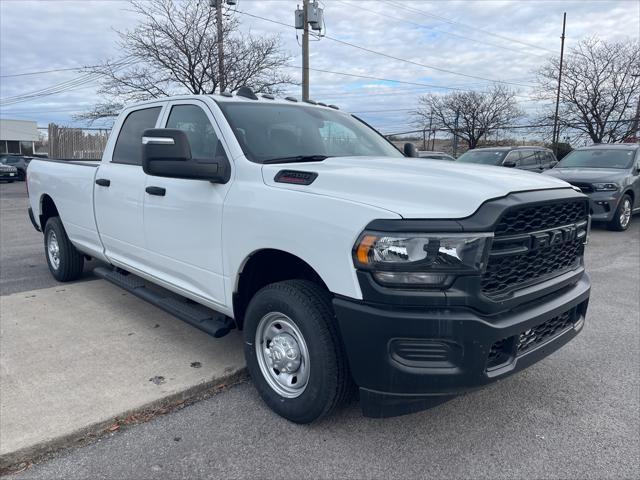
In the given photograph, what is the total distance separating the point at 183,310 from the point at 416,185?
2.04 m

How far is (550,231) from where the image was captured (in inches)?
109

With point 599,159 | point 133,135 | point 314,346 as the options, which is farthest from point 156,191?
point 599,159

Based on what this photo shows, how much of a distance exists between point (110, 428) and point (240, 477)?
0.92 meters

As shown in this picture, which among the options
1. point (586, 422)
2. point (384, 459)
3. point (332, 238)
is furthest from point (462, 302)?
point (586, 422)

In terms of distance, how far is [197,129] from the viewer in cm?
382

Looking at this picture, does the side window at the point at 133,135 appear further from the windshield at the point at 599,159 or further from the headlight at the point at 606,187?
the windshield at the point at 599,159

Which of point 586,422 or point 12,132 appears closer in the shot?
point 586,422

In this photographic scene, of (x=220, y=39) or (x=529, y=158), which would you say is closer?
(x=529, y=158)

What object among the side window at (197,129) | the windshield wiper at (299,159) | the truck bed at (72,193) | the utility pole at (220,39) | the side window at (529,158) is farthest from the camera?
the utility pole at (220,39)

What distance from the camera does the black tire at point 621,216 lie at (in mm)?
10250

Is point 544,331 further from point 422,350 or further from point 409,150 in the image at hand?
point 409,150

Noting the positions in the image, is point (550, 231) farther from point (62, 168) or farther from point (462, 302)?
point (62, 168)

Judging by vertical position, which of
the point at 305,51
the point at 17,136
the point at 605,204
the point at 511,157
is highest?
the point at 305,51

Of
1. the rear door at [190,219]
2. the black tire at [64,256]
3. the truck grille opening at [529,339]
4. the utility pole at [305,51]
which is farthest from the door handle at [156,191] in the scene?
the utility pole at [305,51]
